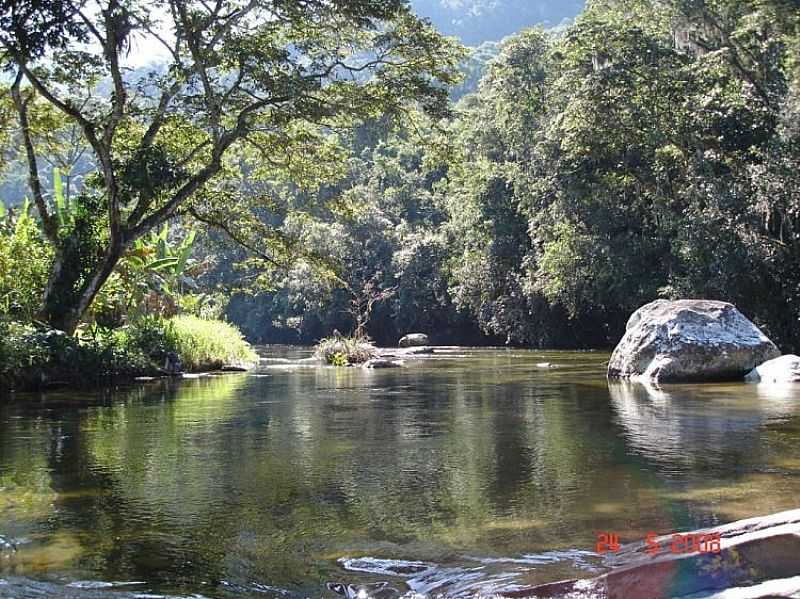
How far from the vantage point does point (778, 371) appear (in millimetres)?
14492

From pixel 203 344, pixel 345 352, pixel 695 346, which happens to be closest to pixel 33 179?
pixel 203 344

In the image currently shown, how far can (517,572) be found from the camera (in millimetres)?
4141

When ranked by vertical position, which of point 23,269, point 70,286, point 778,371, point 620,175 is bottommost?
point 778,371

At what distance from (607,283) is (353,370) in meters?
12.6

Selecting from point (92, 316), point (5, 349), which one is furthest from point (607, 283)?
point (5, 349)

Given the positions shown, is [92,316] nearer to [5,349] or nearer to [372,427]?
[5,349]

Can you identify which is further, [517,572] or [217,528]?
[217,528]

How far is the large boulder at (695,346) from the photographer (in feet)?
51.1

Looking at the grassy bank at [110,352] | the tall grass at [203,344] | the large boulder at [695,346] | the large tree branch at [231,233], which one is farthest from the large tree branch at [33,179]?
the large boulder at [695,346]

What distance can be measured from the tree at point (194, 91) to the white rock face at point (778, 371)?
8098mm

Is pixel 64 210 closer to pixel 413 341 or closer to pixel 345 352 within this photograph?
pixel 345 352
